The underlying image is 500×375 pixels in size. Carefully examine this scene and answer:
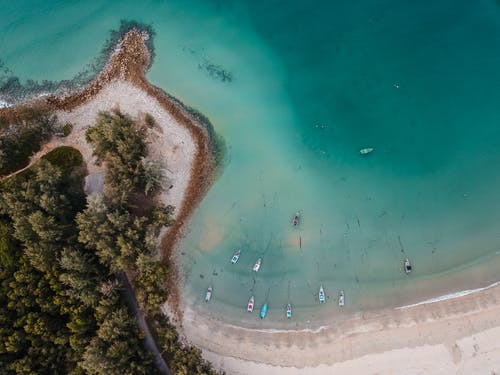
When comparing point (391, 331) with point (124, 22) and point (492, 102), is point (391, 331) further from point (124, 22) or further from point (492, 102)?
point (124, 22)

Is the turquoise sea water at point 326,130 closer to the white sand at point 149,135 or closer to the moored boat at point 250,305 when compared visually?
the moored boat at point 250,305

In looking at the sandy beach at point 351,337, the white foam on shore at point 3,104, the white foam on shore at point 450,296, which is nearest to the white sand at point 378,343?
the sandy beach at point 351,337

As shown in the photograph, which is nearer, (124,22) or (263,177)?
(263,177)

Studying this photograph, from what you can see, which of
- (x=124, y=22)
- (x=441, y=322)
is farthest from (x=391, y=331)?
(x=124, y=22)

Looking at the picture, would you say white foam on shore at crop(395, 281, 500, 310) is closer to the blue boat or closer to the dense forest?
the blue boat

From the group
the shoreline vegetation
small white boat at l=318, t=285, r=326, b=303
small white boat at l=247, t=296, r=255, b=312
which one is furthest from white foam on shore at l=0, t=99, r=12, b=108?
small white boat at l=318, t=285, r=326, b=303

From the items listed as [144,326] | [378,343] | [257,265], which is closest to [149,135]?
[257,265]

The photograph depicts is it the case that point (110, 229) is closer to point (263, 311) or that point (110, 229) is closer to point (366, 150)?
point (263, 311)
